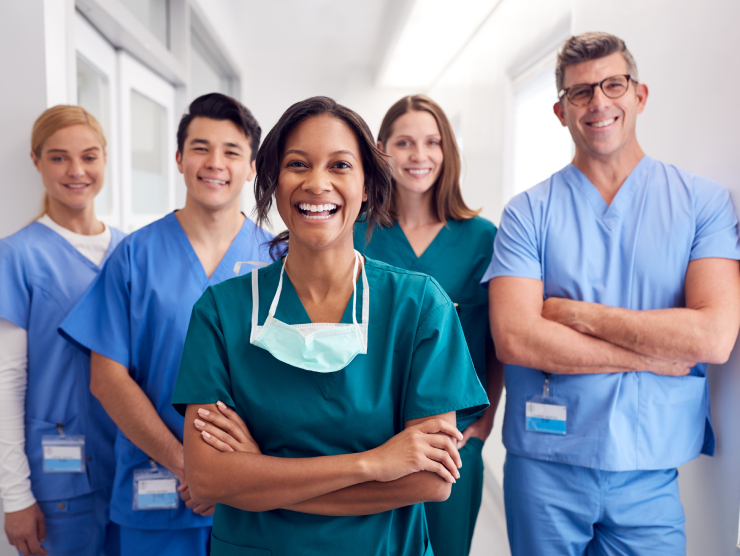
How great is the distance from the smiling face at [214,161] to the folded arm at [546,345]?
2.72ft

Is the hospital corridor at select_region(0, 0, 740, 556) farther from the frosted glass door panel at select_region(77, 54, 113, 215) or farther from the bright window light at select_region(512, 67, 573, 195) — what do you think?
the bright window light at select_region(512, 67, 573, 195)

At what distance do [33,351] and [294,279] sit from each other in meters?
0.92

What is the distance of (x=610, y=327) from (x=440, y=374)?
50 cm

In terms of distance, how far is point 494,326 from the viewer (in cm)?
141

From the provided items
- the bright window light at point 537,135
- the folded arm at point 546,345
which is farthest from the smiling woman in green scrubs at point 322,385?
the bright window light at point 537,135

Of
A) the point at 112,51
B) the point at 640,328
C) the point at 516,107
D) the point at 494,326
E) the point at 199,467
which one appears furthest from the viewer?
the point at 516,107

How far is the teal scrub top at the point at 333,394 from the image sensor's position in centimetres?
102

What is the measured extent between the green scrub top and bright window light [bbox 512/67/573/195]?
3.92ft

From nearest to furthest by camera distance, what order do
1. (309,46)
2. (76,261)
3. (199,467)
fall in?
(199,467), (76,261), (309,46)

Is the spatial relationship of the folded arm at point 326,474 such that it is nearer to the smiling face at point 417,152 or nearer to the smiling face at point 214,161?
the smiling face at point 214,161

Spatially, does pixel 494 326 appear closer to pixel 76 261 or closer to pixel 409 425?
pixel 409 425

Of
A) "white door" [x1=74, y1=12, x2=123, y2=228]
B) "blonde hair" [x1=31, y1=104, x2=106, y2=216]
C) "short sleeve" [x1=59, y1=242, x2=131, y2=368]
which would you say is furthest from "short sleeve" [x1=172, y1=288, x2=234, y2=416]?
"white door" [x1=74, y1=12, x2=123, y2=228]

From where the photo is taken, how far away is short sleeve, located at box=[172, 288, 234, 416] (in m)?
1.02

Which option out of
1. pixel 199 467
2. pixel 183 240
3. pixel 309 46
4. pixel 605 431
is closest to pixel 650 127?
pixel 605 431
